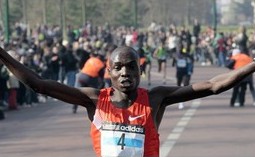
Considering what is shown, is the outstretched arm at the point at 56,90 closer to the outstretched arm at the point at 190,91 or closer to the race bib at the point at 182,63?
the outstretched arm at the point at 190,91

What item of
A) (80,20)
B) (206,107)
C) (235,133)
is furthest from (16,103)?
(80,20)

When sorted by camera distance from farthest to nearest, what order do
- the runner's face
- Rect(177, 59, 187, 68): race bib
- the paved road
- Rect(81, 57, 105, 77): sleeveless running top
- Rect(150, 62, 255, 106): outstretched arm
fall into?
Rect(177, 59, 187, 68): race bib, Rect(81, 57, 105, 77): sleeveless running top, the paved road, Rect(150, 62, 255, 106): outstretched arm, the runner's face

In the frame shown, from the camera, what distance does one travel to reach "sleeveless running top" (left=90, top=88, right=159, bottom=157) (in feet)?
17.5

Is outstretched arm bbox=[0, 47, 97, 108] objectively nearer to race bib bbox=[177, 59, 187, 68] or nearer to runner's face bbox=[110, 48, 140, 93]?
runner's face bbox=[110, 48, 140, 93]

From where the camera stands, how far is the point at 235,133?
55.4ft

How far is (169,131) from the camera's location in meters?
17.4

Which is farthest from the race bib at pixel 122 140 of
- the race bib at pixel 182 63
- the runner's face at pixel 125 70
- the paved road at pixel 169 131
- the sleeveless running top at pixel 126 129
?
the race bib at pixel 182 63

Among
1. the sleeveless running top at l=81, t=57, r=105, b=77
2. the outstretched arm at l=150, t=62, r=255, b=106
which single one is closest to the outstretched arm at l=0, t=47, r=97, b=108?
the outstretched arm at l=150, t=62, r=255, b=106

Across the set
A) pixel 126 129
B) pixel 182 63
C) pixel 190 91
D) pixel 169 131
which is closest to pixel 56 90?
pixel 126 129

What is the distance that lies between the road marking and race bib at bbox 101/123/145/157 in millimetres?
8368

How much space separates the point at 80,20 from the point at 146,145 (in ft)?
228

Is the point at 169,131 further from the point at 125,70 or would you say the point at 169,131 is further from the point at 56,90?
the point at 125,70

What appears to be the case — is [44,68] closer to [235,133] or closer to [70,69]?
[70,69]

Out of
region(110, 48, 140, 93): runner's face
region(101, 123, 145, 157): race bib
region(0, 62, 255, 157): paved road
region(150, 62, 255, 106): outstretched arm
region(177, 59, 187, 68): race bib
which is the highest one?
region(110, 48, 140, 93): runner's face
